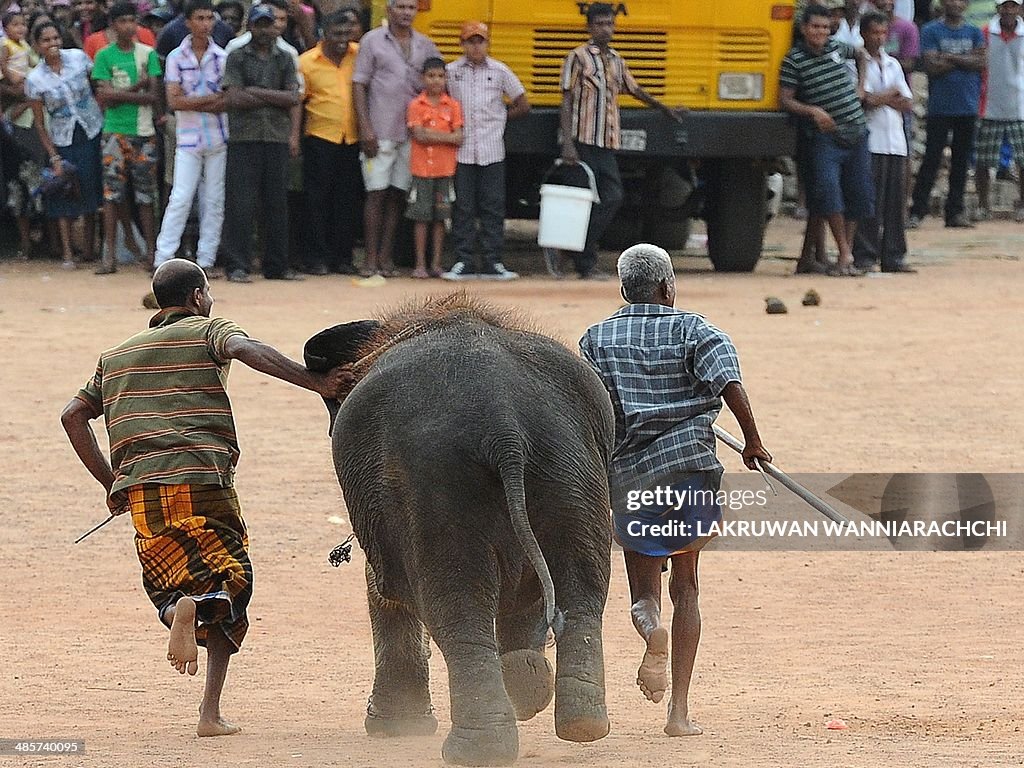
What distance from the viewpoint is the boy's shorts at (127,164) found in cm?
1452

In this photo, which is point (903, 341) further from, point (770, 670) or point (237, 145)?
point (770, 670)

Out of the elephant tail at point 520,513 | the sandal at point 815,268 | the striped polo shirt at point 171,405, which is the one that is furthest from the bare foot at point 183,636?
the sandal at point 815,268

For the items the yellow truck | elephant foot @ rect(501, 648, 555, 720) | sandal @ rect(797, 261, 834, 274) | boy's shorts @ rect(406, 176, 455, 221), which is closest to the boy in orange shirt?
boy's shorts @ rect(406, 176, 455, 221)

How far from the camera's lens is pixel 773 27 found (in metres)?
14.9

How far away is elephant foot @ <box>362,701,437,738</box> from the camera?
515cm

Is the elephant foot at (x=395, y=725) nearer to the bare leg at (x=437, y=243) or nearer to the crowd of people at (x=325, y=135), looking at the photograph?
the crowd of people at (x=325, y=135)

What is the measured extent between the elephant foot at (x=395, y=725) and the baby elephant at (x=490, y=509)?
387 mm

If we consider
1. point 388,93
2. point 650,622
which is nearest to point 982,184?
point 388,93

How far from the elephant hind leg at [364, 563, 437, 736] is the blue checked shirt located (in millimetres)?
747

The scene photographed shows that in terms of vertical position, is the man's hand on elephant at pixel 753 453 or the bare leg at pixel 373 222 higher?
the man's hand on elephant at pixel 753 453

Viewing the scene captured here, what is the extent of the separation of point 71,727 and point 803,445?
187 inches

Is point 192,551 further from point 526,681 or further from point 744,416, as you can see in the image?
point 744,416

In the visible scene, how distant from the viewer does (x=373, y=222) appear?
1489 cm

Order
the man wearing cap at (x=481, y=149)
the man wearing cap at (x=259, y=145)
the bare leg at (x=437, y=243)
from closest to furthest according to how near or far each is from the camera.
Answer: the man wearing cap at (x=259, y=145) → the man wearing cap at (x=481, y=149) → the bare leg at (x=437, y=243)
